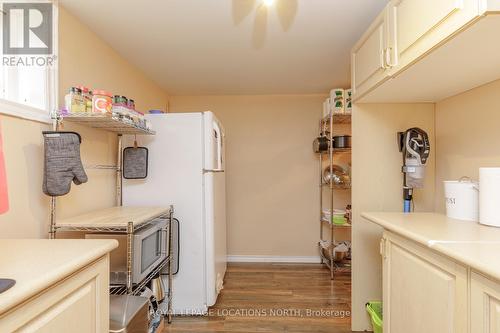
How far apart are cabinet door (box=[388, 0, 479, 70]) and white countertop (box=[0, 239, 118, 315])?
1447 millimetres

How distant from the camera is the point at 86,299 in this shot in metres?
0.97

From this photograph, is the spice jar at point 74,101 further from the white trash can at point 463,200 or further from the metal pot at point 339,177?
the metal pot at point 339,177

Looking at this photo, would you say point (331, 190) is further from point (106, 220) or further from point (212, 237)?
point (106, 220)

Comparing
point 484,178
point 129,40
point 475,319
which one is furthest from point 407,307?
point 129,40

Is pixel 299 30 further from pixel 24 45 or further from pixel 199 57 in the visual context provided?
pixel 24 45

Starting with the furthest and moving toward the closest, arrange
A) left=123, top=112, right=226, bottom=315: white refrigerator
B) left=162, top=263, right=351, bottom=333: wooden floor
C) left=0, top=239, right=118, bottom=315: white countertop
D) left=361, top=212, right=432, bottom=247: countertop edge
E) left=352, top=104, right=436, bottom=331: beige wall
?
left=123, top=112, right=226, bottom=315: white refrigerator
left=162, top=263, right=351, bottom=333: wooden floor
left=352, top=104, right=436, bottom=331: beige wall
left=361, top=212, right=432, bottom=247: countertop edge
left=0, top=239, right=118, bottom=315: white countertop

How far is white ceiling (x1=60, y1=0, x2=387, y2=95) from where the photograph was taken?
173 cm

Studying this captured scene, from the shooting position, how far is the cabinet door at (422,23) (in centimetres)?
97

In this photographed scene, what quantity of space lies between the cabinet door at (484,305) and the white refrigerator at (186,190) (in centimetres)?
177

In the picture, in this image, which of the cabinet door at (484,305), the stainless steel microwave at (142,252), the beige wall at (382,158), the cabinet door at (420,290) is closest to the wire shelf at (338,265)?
the beige wall at (382,158)

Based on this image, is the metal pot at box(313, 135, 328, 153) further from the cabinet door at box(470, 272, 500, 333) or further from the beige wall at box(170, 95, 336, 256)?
the cabinet door at box(470, 272, 500, 333)

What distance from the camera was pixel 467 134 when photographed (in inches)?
66.1

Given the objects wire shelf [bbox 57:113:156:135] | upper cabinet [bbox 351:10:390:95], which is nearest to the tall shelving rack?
upper cabinet [bbox 351:10:390:95]

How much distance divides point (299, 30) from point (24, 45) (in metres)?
1.66
